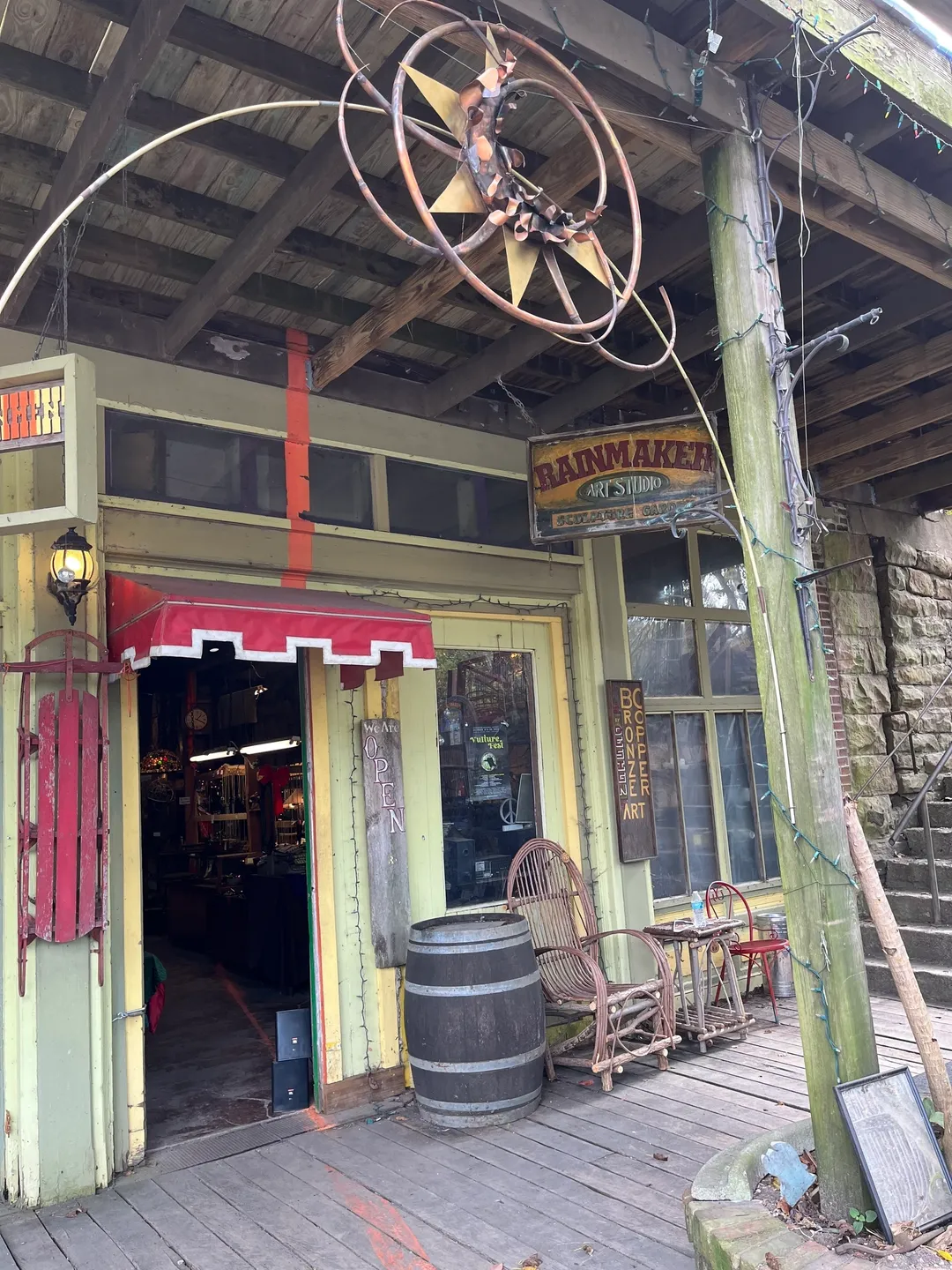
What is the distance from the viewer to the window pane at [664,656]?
6.15 m

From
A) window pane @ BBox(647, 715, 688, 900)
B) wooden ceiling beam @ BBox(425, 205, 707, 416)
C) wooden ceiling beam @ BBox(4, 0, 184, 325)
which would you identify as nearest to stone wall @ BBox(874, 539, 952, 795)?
window pane @ BBox(647, 715, 688, 900)

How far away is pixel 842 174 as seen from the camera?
3.49 m

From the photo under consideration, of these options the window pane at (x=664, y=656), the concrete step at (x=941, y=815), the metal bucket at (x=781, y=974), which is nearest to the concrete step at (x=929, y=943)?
the metal bucket at (x=781, y=974)

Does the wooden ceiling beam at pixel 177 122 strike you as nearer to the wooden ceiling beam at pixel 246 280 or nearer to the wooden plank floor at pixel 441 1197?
the wooden ceiling beam at pixel 246 280

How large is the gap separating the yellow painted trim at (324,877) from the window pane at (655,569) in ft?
7.84

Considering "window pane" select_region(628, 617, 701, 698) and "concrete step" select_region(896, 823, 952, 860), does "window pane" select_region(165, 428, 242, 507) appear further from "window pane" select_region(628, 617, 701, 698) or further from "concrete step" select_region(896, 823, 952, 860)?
"concrete step" select_region(896, 823, 952, 860)

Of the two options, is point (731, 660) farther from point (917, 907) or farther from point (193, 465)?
point (193, 465)

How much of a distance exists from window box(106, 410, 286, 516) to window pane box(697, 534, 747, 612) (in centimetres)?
327

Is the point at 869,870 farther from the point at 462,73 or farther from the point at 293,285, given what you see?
the point at 293,285

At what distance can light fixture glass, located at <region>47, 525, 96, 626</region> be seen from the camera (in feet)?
12.5

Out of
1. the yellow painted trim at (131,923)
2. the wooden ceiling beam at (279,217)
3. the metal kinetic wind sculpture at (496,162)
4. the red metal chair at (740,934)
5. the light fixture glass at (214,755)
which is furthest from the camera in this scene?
the light fixture glass at (214,755)

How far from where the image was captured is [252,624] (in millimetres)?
3625

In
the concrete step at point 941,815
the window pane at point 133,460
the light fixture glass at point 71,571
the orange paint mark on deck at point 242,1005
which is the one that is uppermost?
the window pane at point 133,460

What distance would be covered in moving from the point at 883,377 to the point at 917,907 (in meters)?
3.28
